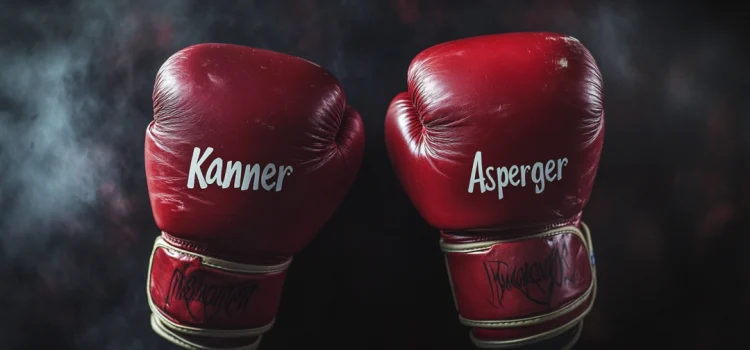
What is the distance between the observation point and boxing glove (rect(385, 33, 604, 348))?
161 centimetres

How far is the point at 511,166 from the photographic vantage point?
1611 mm

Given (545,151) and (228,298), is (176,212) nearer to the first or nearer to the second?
(228,298)

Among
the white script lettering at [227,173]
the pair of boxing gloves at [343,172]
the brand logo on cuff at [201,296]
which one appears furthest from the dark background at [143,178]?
the white script lettering at [227,173]

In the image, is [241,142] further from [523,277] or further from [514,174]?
[523,277]

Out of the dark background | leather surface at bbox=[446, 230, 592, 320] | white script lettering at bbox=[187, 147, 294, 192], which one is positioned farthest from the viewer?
the dark background

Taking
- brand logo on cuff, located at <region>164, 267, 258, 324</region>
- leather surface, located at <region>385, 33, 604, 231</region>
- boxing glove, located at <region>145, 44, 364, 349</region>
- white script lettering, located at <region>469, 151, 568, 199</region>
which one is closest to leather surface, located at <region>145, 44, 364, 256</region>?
boxing glove, located at <region>145, 44, 364, 349</region>

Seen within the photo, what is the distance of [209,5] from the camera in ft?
6.97

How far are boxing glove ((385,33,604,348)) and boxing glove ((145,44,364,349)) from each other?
0.31 meters

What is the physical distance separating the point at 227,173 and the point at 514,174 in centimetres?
85

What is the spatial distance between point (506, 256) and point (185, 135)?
3.38 ft

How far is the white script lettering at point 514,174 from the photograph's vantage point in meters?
1.61

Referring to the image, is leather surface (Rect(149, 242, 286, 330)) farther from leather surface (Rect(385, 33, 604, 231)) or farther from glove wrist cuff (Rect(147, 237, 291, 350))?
leather surface (Rect(385, 33, 604, 231))

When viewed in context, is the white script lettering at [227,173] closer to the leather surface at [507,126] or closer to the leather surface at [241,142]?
the leather surface at [241,142]

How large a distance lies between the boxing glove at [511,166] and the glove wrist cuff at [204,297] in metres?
0.62
